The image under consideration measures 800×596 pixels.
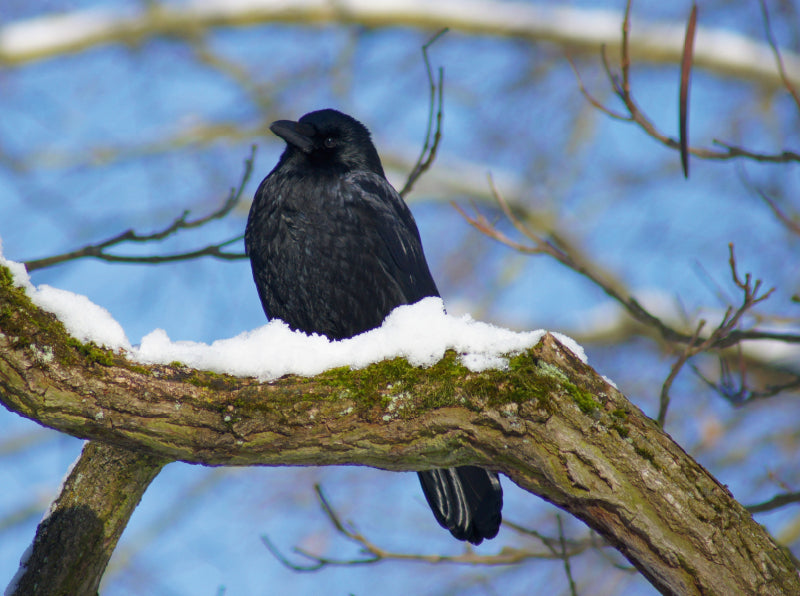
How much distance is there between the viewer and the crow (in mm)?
3428

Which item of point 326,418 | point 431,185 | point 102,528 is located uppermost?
point 431,185

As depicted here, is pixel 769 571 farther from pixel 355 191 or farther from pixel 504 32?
pixel 504 32

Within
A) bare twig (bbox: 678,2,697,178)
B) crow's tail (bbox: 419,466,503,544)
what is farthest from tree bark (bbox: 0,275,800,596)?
crow's tail (bbox: 419,466,503,544)

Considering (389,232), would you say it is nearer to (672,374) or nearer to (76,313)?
(672,374)

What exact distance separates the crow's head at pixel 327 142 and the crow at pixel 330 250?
1cm

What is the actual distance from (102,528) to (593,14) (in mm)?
7143

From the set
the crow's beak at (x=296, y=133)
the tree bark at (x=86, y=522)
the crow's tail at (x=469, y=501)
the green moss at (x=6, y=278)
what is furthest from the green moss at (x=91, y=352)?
the crow's beak at (x=296, y=133)

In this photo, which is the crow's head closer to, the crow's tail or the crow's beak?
the crow's beak

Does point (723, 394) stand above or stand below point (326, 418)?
above

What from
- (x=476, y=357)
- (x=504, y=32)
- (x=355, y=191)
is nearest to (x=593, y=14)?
(x=504, y=32)

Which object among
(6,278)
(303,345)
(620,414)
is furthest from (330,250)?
(620,414)

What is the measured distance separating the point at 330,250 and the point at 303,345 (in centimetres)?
119

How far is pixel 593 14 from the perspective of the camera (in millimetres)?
7785

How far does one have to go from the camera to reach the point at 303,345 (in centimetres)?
229
